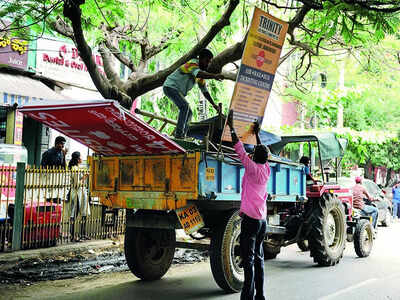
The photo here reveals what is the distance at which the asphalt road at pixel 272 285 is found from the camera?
21.1ft

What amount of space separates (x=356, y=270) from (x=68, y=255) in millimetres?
5674

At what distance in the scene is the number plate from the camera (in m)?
6.26

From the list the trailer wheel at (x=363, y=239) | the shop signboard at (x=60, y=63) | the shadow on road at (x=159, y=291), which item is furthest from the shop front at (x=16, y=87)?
the trailer wheel at (x=363, y=239)

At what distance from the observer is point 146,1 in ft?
33.9

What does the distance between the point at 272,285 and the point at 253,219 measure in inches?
72.5

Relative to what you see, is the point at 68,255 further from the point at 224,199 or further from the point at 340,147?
the point at 340,147

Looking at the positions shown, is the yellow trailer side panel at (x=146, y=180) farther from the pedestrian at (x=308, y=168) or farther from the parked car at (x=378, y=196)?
the parked car at (x=378, y=196)

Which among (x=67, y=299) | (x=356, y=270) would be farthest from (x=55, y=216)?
(x=356, y=270)

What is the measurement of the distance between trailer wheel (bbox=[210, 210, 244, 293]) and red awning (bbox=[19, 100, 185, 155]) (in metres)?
1.28

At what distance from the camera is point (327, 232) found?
29.1 feet

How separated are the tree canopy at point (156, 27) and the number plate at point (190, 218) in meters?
3.33

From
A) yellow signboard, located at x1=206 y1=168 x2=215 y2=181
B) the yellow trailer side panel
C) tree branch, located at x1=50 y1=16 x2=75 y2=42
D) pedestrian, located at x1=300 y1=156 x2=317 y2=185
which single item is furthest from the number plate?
tree branch, located at x1=50 y1=16 x2=75 y2=42

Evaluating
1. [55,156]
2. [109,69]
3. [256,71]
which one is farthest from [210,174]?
[109,69]

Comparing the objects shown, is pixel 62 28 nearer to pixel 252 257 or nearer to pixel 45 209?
pixel 45 209
